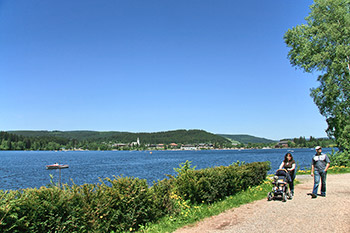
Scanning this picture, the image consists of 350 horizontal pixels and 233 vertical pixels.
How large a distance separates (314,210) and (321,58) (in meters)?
19.3

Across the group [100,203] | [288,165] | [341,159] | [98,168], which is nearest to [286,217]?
[288,165]

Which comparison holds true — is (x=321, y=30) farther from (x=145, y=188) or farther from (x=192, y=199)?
(x=145, y=188)

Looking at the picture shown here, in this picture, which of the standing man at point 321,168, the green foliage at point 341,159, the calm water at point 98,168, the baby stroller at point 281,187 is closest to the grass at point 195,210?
the baby stroller at point 281,187

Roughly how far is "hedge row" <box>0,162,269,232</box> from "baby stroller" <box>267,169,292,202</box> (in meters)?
2.46

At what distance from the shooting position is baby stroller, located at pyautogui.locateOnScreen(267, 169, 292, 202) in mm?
11086

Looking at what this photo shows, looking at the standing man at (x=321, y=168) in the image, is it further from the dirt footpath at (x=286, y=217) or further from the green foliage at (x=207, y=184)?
the green foliage at (x=207, y=184)

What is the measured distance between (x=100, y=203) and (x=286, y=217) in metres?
5.38

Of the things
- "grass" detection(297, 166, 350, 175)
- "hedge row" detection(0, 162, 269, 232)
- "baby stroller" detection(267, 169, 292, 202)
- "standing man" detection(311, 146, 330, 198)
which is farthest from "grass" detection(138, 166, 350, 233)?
"grass" detection(297, 166, 350, 175)

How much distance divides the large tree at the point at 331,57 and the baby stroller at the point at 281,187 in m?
15.1

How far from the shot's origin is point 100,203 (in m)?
7.06

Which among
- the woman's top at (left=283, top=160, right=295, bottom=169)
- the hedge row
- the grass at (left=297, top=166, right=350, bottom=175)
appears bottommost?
the grass at (left=297, top=166, right=350, bottom=175)

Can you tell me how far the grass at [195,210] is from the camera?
7770mm

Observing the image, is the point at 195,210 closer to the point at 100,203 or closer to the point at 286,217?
the point at 286,217

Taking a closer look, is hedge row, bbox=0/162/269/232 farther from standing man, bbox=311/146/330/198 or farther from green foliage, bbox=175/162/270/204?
standing man, bbox=311/146/330/198
